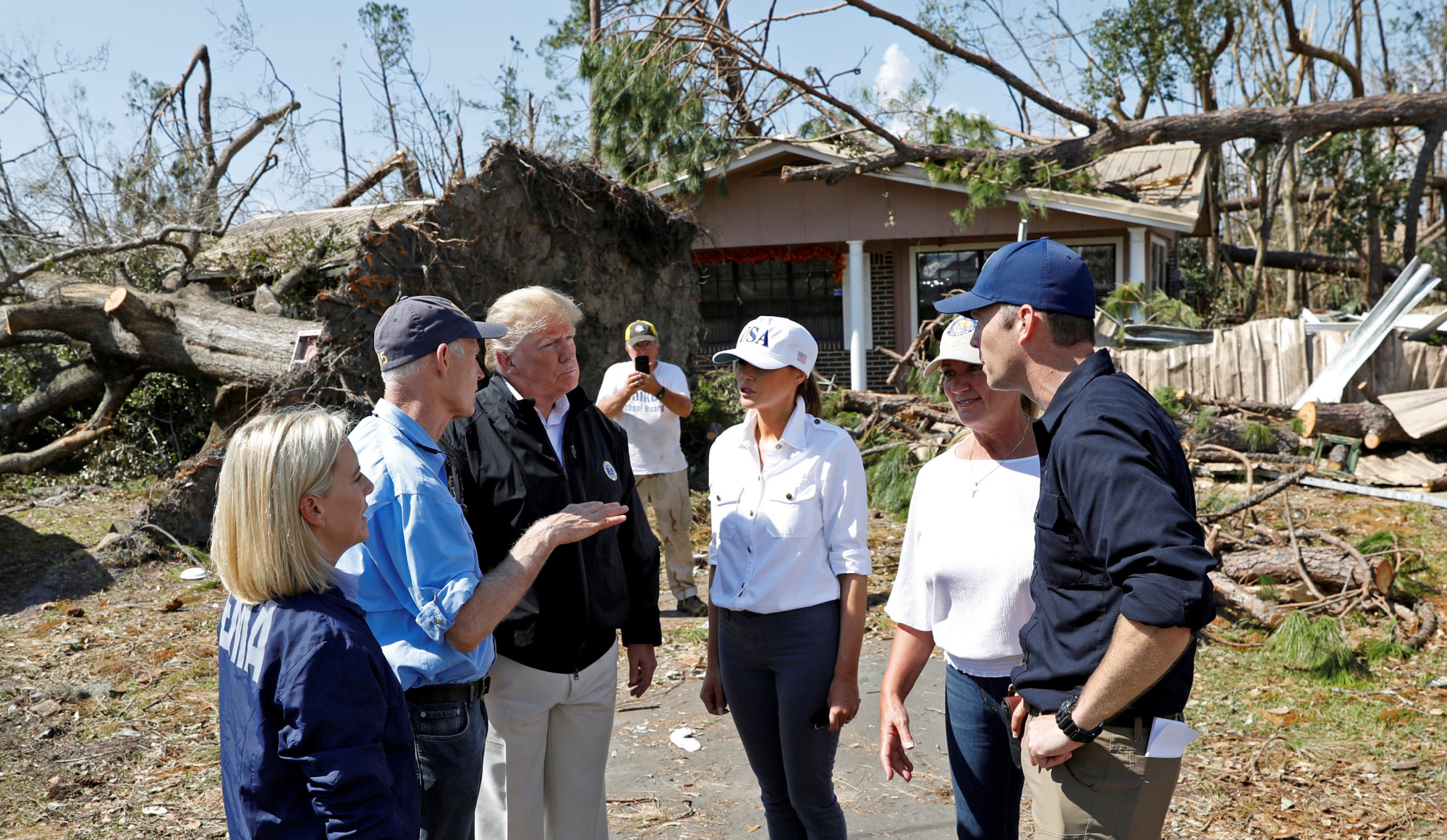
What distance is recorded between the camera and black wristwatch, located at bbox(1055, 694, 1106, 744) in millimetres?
1776

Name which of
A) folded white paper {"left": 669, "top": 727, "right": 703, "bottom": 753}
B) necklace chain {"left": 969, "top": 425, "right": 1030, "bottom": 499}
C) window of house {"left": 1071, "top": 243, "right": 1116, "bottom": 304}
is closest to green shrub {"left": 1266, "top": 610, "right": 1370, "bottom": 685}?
folded white paper {"left": 669, "top": 727, "right": 703, "bottom": 753}

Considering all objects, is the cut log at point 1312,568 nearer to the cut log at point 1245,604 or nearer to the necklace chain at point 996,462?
the cut log at point 1245,604

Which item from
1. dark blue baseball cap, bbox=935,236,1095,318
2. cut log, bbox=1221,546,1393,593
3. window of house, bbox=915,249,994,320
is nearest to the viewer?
dark blue baseball cap, bbox=935,236,1095,318

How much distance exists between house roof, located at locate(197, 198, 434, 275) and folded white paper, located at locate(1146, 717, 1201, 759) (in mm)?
9770

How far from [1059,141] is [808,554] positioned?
12.0 m

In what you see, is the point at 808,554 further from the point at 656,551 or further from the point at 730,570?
the point at 656,551

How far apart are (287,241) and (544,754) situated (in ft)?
34.6

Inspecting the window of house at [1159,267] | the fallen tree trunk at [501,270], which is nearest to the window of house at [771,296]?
A: the fallen tree trunk at [501,270]

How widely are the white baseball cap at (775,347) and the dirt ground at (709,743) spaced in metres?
1.94

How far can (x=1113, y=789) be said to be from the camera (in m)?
1.84

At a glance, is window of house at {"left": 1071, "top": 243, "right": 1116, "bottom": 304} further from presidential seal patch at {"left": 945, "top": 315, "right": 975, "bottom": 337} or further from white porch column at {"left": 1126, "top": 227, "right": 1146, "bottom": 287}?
presidential seal patch at {"left": 945, "top": 315, "right": 975, "bottom": 337}

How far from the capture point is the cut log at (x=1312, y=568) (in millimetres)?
5875

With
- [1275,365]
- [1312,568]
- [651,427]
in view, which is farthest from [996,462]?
[1275,365]

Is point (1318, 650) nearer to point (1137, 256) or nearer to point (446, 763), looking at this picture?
point (446, 763)
